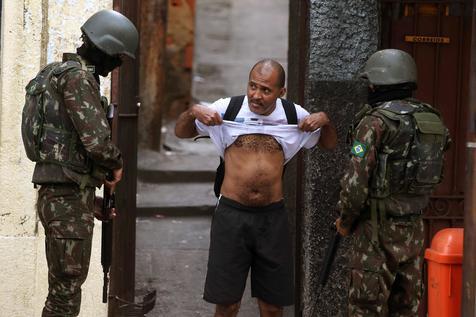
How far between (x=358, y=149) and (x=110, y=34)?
4.97 ft

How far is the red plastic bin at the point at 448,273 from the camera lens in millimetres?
5488

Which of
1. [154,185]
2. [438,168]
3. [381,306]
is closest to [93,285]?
[381,306]

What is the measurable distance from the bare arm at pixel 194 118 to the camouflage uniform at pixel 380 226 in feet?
2.71

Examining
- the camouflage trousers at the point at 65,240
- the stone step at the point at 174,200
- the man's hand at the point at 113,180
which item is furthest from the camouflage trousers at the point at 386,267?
the stone step at the point at 174,200

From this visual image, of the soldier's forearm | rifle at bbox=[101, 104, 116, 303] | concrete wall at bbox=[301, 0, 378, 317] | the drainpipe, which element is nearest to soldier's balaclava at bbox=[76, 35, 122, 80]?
rifle at bbox=[101, 104, 116, 303]

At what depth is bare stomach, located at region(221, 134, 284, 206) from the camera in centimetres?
559

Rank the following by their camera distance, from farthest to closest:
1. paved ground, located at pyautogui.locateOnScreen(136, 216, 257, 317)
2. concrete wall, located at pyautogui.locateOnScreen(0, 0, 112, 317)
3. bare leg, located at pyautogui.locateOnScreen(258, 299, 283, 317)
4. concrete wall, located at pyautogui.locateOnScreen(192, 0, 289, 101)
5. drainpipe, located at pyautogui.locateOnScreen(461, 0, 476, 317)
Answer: concrete wall, located at pyautogui.locateOnScreen(192, 0, 289, 101) → paved ground, located at pyautogui.locateOnScreen(136, 216, 257, 317) → concrete wall, located at pyautogui.locateOnScreen(0, 0, 112, 317) → bare leg, located at pyautogui.locateOnScreen(258, 299, 283, 317) → drainpipe, located at pyautogui.locateOnScreen(461, 0, 476, 317)

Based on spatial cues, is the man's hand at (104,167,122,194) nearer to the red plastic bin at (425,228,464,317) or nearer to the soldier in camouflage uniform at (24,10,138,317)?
the soldier in camouflage uniform at (24,10,138,317)

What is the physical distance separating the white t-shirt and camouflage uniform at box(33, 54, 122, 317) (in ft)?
2.15

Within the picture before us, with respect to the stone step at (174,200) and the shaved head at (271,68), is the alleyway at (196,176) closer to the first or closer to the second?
the stone step at (174,200)

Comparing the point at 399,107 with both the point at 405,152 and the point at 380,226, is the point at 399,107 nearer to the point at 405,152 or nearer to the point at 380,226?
the point at 405,152

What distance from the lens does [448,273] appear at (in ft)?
18.0

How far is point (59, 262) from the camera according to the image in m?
5.27

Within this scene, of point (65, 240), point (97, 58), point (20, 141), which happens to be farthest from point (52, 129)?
point (20, 141)
